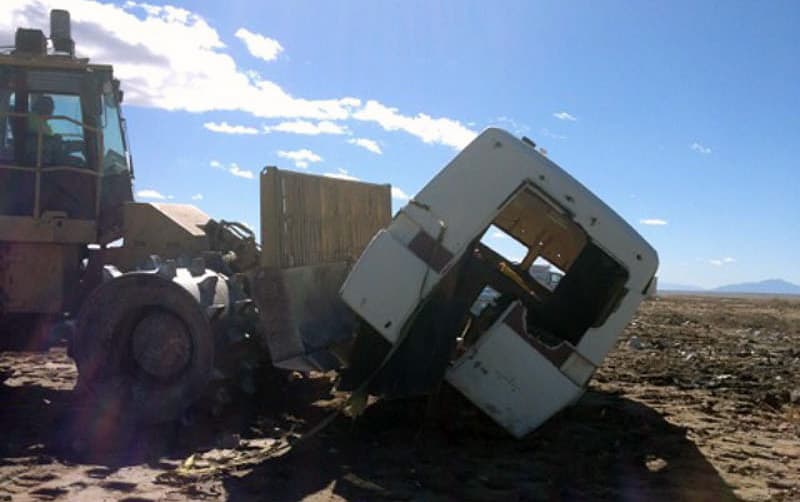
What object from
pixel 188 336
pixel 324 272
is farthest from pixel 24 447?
pixel 324 272

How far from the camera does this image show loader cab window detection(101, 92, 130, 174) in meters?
7.48

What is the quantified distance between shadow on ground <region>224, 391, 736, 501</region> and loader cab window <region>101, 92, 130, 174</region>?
10.9ft

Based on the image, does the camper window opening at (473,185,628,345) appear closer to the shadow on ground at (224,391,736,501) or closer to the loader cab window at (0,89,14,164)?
the shadow on ground at (224,391,736,501)

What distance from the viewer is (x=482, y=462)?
5.22 m

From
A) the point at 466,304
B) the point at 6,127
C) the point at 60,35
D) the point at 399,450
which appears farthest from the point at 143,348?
the point at 60,35

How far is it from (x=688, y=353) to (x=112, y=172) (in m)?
8.01

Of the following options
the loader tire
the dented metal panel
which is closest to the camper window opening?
the dented metal panel

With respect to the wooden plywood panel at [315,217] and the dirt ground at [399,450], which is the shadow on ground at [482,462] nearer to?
the dirt ground at [399,450]

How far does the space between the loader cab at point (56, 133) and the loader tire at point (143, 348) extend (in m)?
1.36

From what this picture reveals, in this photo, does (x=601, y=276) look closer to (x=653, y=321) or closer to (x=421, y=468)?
(x=421, y=468)

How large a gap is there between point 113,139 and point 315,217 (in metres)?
2.35

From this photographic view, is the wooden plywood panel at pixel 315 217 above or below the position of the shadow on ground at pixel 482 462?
above

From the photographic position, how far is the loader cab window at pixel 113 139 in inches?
295

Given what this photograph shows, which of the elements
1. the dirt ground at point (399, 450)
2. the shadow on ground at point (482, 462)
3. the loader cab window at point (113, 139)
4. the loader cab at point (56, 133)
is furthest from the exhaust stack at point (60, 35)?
A: the shadow on ground at point (482, 462)
